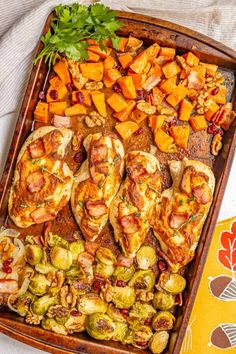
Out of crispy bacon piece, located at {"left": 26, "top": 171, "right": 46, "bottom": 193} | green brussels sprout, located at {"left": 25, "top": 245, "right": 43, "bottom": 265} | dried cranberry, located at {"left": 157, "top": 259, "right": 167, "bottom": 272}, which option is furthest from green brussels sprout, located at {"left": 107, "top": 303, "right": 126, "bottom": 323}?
crispy bacon piece, located at {"left": 26, "top": 171, "right": 46, "bottom": 193}

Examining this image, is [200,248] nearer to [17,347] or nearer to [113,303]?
[113,303]

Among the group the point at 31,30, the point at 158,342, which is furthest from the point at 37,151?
the point at 158,342

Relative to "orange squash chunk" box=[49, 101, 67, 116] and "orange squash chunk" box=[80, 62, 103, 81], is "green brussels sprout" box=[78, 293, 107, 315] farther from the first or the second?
"orange squash chunk" box=[80, 62, 103, 81]

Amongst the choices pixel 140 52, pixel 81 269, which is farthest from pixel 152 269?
pixel 140 52

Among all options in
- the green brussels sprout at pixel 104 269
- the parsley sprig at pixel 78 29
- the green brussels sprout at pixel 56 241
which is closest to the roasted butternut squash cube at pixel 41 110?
the parsley sprig at pixel 78 29

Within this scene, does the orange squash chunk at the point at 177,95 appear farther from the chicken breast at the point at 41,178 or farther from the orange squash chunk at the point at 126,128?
the chicken breast at the point at 41,178
